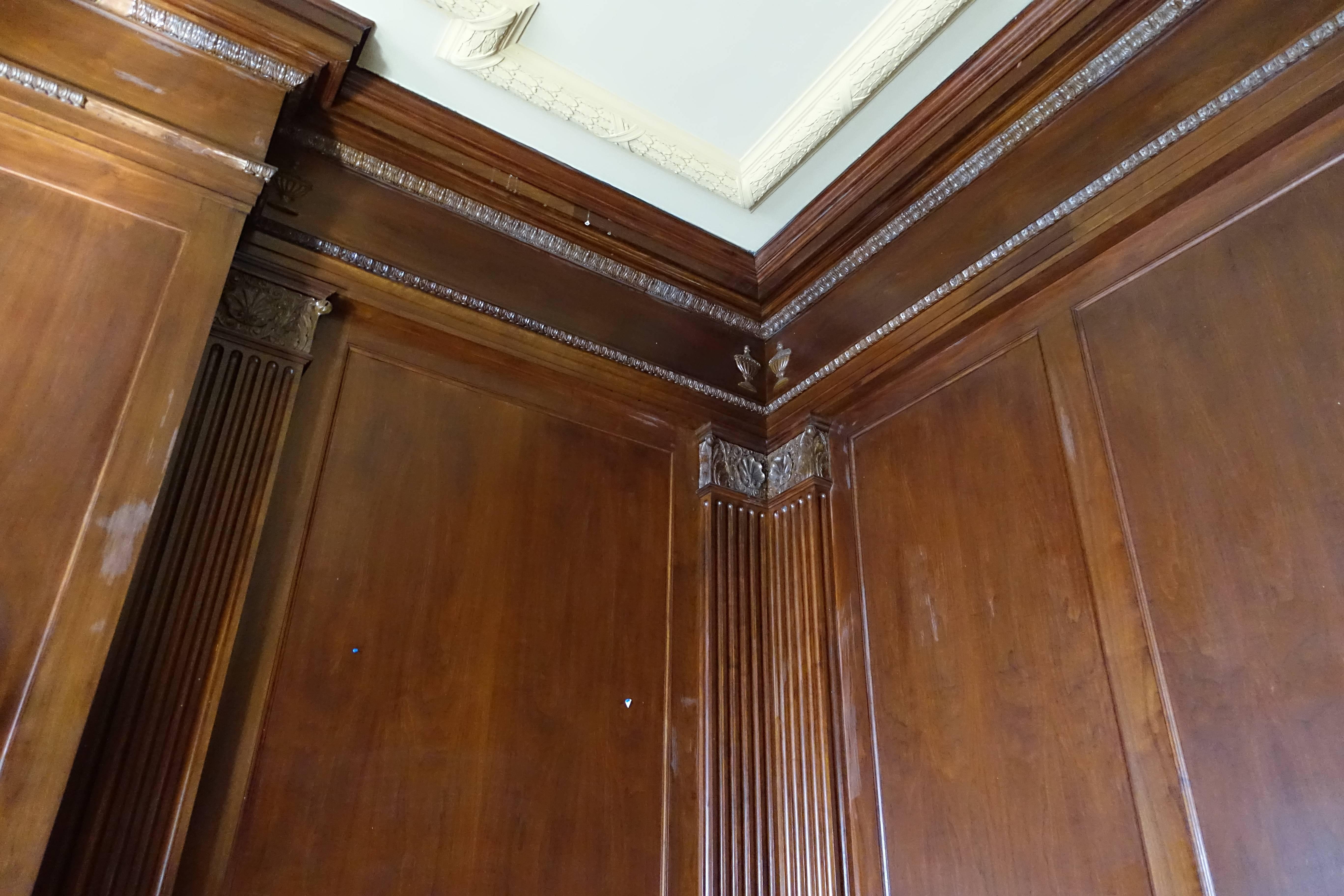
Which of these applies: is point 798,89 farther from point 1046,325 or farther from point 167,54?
point 167,54

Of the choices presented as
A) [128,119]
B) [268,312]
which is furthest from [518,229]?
[128,119]

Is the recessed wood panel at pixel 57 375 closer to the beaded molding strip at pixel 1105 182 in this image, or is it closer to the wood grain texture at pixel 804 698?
the wood grain texture at pixel 804 698

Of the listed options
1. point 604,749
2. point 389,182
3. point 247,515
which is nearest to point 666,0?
point 389,182

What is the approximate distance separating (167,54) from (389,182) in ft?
1.72

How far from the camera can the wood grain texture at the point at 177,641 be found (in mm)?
1400

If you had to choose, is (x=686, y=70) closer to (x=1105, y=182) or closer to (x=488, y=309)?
(x=488, y=309)

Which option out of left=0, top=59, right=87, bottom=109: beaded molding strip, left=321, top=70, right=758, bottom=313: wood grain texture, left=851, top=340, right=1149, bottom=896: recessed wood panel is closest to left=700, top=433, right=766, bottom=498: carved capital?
left=851, top=340, right=1149, bottom=896: recessed wood panel

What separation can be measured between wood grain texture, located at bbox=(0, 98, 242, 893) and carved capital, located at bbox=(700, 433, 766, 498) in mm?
1245

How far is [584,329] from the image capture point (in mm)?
2373

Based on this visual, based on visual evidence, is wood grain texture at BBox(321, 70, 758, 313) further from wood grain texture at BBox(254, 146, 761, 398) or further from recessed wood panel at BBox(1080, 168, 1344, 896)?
recessed wood panel at BBox(1080, 168, 1344, 896)

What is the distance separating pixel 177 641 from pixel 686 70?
1.62m

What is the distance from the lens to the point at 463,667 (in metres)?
1.87

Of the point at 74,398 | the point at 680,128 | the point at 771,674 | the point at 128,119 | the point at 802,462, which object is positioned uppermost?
the point at 680,128

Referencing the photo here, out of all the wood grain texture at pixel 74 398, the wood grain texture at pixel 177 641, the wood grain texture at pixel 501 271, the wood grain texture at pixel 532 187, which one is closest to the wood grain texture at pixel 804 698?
the wood grain texture at pixel 501 271
